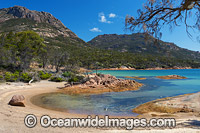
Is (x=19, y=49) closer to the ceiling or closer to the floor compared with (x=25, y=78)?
closer to the ceiling

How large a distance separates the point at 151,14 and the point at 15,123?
23.5ft

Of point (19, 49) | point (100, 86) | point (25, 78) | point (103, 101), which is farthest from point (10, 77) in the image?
point (103, 101)

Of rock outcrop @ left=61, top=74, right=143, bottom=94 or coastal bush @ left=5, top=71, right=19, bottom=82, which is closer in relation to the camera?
rock outcrop @ left=61, top=74, right=143, bottom=94

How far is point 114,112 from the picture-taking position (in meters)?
9.70

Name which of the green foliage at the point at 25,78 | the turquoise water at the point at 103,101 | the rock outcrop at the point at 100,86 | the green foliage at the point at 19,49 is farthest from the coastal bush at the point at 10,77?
the turquoise water at the point at 103,101

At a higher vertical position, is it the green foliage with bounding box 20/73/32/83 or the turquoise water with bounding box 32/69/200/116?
the green foliage with bounding box 20/73/32/83

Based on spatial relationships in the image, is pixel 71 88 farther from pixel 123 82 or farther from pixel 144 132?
pixel 144 132

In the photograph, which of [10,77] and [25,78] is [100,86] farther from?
[10,77]

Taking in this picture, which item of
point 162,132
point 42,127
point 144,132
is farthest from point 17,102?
point 162,132

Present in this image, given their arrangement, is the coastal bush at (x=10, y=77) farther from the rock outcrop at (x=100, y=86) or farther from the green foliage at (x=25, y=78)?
the rock outcrop at (x=100, y=86)

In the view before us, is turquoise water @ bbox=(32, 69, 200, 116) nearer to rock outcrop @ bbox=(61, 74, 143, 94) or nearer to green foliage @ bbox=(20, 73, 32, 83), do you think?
rock outcrop @ bbox=(61, 74, 143, 94)

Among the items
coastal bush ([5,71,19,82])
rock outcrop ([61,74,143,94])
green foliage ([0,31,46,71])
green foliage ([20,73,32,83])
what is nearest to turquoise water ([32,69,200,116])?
rock outcrop ([61,74,143,94])

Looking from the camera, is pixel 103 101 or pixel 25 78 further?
pixel 25 78

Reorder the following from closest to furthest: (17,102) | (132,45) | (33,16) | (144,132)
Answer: (144,132)
(17,102)
(33,16)
(132,45)
